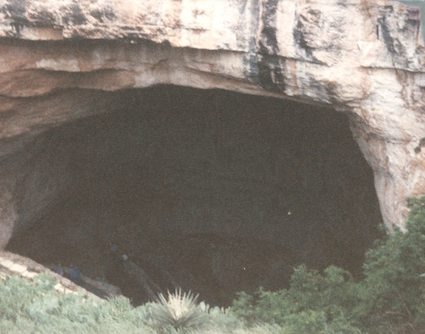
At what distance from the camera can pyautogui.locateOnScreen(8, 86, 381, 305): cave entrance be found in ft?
33.7

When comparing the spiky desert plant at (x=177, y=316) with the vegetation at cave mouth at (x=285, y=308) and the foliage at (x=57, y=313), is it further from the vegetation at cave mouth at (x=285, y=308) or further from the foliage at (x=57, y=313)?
the foliage at (x=57, y=313)

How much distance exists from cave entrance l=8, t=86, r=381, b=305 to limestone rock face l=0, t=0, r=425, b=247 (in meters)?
2.33

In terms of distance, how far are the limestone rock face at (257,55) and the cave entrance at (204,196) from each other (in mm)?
2327

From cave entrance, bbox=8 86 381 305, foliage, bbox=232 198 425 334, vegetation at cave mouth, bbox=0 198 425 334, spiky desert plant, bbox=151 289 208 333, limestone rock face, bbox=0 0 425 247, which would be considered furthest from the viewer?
cave entrance, bbox=8 86 381 305

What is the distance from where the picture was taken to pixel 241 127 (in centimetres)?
1109

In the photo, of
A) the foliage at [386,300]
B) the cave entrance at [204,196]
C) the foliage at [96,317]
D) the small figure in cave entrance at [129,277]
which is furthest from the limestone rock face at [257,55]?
the small figure in cave entrance at [129,277]

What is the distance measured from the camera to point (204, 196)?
12.0 meters

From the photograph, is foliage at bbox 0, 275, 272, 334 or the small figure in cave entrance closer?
foliage at bbox 0, 275, 272, 334

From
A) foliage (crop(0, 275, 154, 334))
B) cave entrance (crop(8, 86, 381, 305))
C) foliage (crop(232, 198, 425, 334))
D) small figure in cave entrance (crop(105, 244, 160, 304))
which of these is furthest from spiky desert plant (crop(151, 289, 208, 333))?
small figure in cave entrance (crop(105, 244, 160, 304))

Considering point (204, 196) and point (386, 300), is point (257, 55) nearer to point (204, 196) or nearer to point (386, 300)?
point (386, 300)

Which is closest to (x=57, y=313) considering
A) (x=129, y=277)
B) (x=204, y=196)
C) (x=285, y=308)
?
(x=285, y=308)

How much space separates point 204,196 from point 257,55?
571 cm

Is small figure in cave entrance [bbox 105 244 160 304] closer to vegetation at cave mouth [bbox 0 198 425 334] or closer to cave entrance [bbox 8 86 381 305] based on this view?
cave entrance [bbox 8 86 381 305]

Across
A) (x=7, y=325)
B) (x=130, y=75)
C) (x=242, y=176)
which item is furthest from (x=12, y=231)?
(x=7, y=325)
